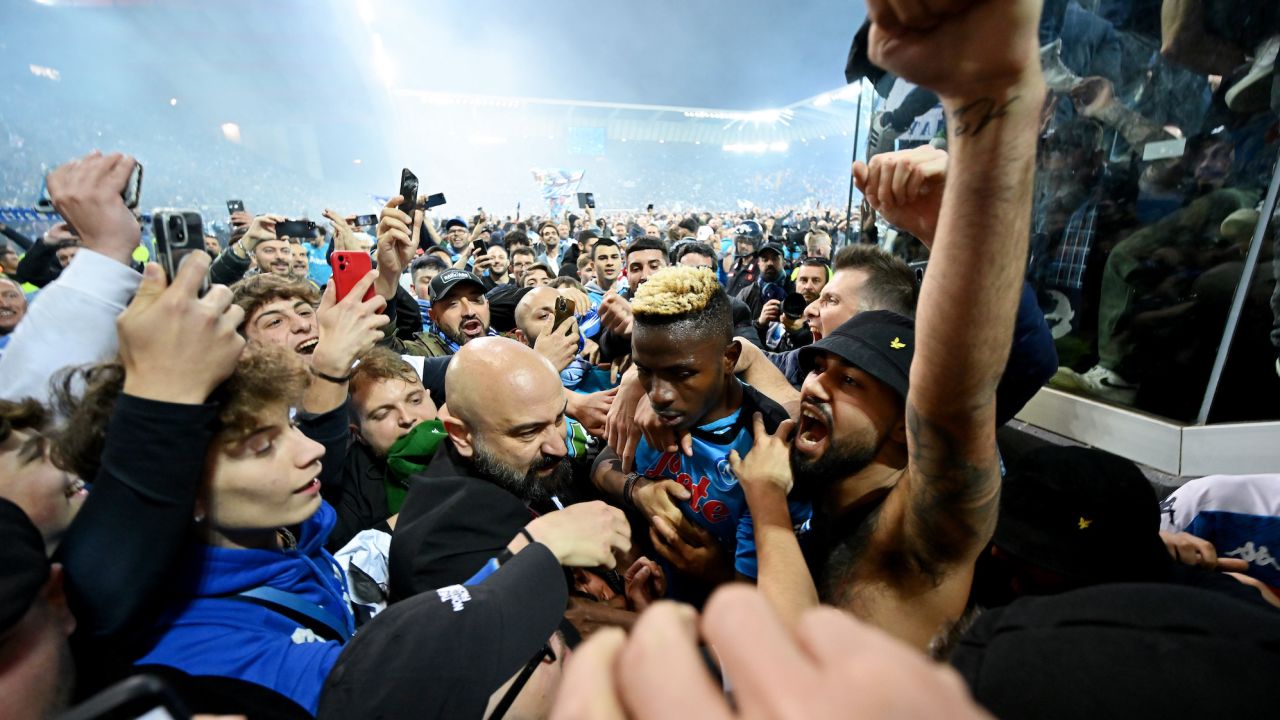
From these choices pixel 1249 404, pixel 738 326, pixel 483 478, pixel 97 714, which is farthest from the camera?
pixel 738 326

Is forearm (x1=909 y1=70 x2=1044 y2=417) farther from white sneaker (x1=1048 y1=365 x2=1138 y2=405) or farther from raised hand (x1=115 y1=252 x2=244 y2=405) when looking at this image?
white sneaker (x1=1048 y1=365 x2=1138 y2=405)

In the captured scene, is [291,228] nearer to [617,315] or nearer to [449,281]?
[449,281]

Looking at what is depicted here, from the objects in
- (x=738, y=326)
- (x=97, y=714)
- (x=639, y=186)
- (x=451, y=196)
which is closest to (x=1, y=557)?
(x=97, y=714)

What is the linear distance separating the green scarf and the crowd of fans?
0.02 meters

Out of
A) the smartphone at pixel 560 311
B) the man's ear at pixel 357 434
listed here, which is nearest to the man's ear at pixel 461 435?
the man's ear at pixel 357 434

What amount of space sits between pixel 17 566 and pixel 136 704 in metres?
0.79

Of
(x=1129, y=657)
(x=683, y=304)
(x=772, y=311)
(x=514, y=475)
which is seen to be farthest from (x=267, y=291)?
(x=772, y=311)

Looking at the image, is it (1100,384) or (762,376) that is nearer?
(762,376)

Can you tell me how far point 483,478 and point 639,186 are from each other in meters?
61.0

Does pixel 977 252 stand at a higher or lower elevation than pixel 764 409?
higher

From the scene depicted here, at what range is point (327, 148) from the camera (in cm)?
4081

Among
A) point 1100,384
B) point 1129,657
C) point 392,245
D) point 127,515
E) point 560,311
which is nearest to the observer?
point 1129,657

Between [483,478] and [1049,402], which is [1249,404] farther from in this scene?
[483,478]

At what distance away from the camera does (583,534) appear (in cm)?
173
